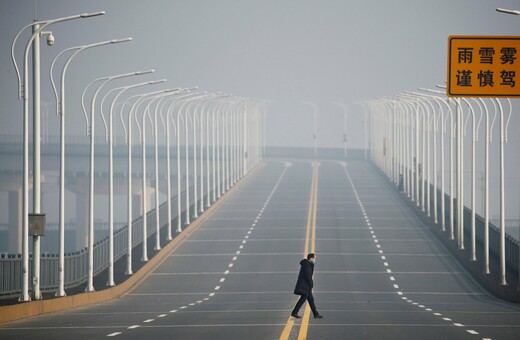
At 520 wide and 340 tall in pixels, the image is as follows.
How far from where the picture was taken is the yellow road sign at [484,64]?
33.3 m

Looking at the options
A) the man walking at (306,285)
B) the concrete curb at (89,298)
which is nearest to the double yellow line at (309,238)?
the man walking at (306,285)

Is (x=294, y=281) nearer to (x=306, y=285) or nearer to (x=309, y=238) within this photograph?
(x=309, y=238)

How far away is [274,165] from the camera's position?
162 metres

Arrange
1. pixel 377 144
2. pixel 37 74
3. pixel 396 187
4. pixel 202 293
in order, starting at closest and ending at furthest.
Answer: pixel 37 74
pixel 202 293
pixel 396 187
pixel 377 144

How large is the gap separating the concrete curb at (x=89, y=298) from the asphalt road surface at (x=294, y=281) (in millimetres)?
501

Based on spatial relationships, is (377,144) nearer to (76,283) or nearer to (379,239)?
(379,239)

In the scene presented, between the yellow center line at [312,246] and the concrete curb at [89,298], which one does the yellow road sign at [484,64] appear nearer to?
the yellow center line at [312,246]

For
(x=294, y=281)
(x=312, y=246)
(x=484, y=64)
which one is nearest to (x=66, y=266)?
(x=294, y=281)

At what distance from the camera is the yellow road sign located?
33.3m

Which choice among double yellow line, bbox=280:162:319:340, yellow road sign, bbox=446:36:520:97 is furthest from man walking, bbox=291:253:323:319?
yellow road sign, bbox=446:36:520:97

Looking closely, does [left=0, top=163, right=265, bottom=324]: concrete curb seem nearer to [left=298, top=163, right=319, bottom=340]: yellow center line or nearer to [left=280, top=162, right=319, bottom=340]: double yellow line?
[left=280, top=162, right=319, bottom=340]: double yellow line

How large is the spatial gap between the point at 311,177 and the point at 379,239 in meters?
57.7

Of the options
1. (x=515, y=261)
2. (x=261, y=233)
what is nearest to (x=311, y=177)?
(x=261, y=233)

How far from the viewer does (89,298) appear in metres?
47.0
